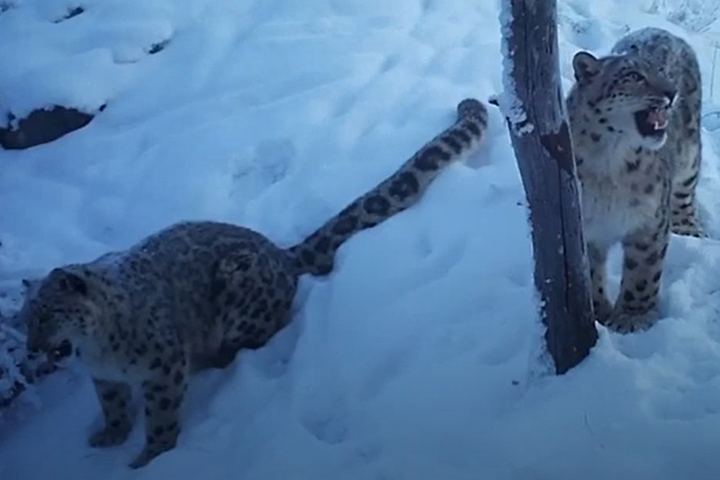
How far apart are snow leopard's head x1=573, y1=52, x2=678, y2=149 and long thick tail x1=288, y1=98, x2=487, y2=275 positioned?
60.8 inches

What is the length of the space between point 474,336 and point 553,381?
22.8 inches

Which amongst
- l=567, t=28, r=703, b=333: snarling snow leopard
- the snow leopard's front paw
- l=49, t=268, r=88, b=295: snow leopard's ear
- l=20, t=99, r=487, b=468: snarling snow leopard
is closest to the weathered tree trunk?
the snow leopard's front paw

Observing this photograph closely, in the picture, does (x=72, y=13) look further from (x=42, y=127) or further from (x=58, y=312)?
(x=58, y=312)

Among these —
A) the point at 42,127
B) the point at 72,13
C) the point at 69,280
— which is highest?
the point at 69,280

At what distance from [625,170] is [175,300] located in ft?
7.29

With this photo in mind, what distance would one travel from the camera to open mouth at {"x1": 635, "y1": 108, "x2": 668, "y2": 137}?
4578mm

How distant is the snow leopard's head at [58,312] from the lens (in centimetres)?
478

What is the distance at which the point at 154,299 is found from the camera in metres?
5.18

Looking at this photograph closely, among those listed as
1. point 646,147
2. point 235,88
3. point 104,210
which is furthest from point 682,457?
point 235,88

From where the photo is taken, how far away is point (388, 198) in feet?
19.7

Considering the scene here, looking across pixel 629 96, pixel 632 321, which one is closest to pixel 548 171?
pixel 629 96

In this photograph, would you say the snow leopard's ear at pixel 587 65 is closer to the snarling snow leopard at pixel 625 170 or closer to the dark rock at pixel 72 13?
the snarling snow leopard at pixel 625 170

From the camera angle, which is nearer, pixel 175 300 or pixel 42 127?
pixel 175 300

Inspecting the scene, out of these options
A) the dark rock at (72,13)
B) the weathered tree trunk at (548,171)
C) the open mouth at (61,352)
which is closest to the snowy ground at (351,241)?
the dark rock at (72,13)
